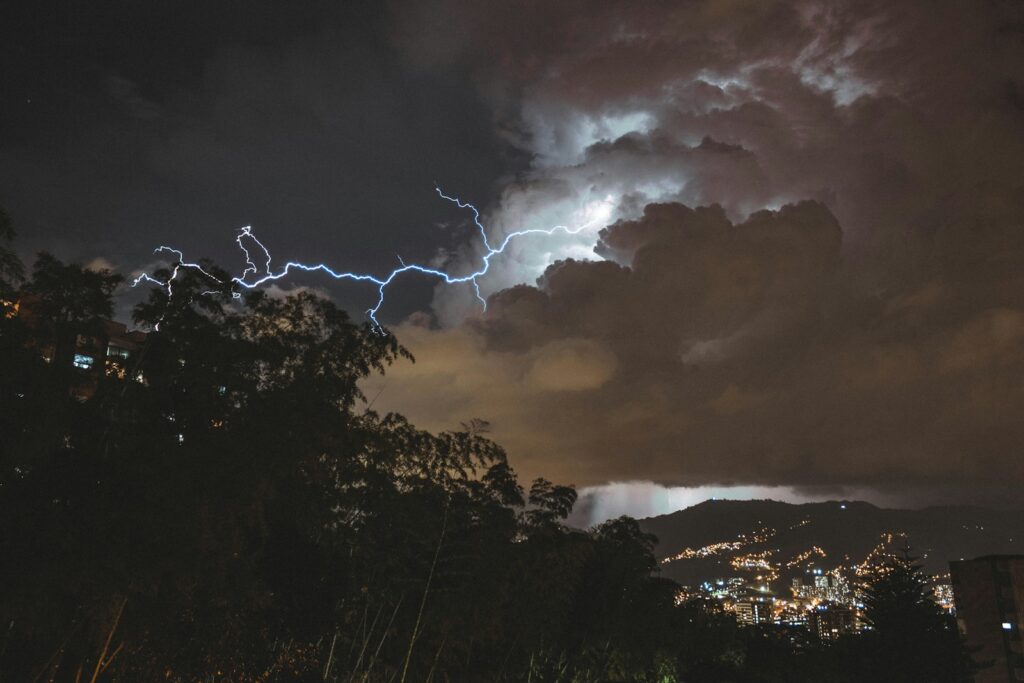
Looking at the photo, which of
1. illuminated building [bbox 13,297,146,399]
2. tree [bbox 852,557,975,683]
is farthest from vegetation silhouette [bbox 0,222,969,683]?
tree [bbox 852,557,975,683]

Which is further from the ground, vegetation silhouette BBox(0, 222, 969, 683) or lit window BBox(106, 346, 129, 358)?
lit window BBox(106, 346, 129, 358)

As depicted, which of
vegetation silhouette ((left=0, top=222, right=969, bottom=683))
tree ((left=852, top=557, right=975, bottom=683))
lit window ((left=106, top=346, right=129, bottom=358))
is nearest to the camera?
vegetation silhouette ((left=0, top=222, right=969, bottom=683))

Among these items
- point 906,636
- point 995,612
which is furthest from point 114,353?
point 995,612

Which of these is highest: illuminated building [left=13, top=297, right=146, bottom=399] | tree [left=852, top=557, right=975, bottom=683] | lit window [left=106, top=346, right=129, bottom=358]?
lit window [left=106, top=346, right=129, bottom=358]

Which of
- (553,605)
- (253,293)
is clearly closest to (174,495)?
(253,293)

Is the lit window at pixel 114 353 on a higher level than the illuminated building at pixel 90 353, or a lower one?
higher

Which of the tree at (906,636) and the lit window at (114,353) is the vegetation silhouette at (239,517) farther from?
the tree at (906,636)

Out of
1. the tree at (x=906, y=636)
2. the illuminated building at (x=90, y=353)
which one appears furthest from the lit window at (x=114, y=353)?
the tree at (x=906, y=636)

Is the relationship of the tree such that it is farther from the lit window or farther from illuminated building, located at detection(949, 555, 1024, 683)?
the lit window

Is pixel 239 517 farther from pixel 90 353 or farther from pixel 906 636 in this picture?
pixel 906 636
